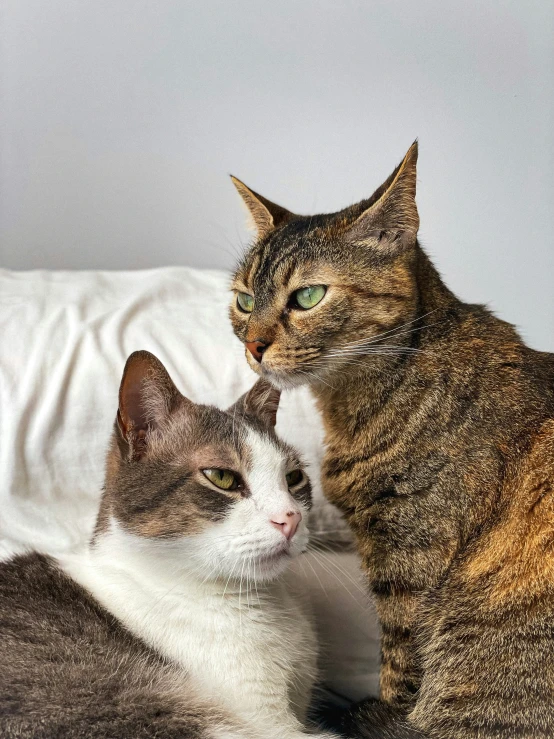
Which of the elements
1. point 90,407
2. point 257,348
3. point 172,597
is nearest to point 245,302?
point 257,348

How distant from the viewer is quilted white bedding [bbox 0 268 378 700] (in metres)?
1.56

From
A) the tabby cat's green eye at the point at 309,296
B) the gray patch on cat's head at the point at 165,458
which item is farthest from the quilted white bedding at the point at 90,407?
the tabby cat's green eye at the point at 309,296

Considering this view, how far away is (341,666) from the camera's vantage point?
1.56 m

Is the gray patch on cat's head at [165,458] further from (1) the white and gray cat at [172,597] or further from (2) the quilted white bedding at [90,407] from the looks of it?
(2) the quilted white bedding at [90,407]

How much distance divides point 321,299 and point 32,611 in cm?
72

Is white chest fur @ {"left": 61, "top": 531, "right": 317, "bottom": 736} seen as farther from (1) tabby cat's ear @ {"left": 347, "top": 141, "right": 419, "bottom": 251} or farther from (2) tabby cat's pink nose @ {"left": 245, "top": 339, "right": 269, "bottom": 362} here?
(1) tabby cat's ear @ {"left": 347, "top": 141, "right": 419, "bottom": 251}

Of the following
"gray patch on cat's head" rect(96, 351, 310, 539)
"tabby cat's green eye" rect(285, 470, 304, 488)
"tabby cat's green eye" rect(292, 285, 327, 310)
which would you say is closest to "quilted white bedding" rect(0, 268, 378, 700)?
"tabby cat's green eye" rect(285, 470, 304, 488)

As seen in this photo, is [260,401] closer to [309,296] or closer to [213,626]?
[309,296]

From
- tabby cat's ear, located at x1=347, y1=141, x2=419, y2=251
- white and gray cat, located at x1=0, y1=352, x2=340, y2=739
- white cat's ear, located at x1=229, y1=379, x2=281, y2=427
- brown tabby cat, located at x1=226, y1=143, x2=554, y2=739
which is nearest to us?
white and gray cat, located at x1=0, y1=352, x2=340, y2=739

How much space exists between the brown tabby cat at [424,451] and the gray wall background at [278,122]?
3.36 feet

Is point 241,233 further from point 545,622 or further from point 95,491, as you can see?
point 545,622

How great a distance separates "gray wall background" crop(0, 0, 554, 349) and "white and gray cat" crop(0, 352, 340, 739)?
121 cm

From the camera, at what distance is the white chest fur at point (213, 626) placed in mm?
1131

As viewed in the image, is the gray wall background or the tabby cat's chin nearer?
the tabby cat's chin
